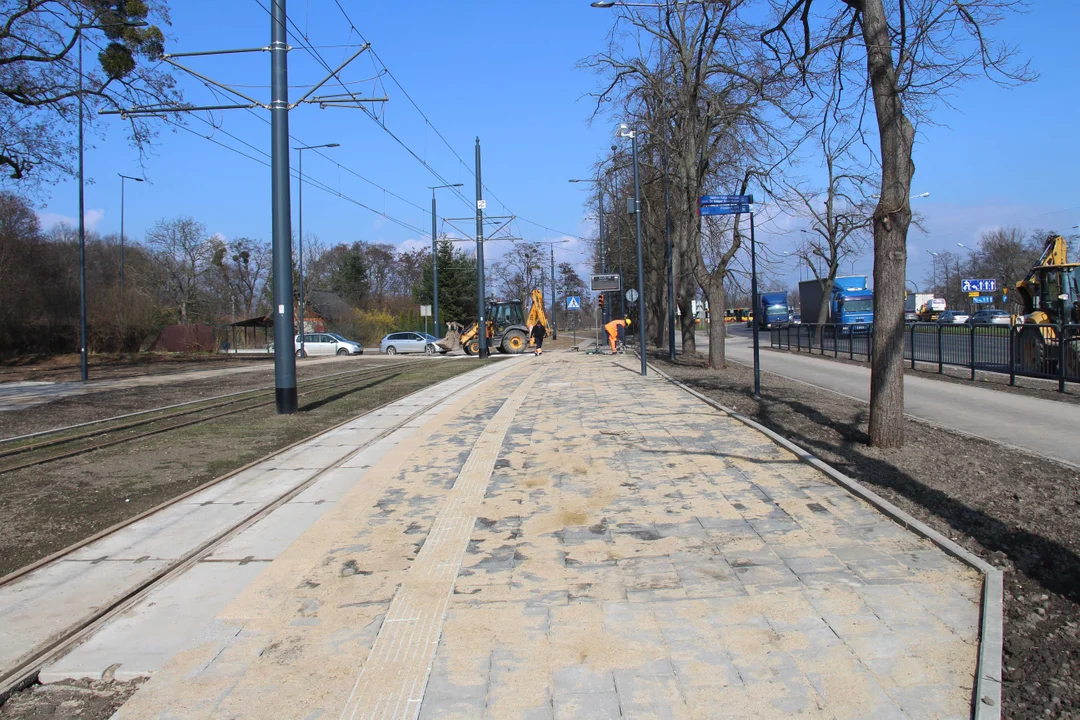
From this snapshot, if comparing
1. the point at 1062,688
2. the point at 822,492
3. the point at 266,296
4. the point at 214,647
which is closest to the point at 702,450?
the point at 822,492

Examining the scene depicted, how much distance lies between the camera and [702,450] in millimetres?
9047

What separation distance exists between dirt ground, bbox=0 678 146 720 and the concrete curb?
3.98 m

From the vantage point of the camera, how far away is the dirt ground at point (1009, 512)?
377 cm

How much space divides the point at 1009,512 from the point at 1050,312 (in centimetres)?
1706

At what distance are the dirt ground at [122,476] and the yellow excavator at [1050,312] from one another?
47.2ft

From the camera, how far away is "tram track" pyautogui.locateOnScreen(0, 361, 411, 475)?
31.8 ft

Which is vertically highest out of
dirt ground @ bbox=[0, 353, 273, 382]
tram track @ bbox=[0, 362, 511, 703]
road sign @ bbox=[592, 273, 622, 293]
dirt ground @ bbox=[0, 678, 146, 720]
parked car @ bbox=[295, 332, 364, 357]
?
road sign @ bbox=[592, 273, 622, 293]

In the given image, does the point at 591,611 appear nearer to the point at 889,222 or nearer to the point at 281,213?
the point at 889,222

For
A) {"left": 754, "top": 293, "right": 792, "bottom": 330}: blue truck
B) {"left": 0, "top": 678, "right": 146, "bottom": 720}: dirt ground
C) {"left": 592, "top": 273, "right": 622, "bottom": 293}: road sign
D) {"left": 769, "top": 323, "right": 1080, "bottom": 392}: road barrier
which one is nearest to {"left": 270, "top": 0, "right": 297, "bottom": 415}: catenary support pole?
{"left": 0, "top": 678, "right": 146, "bottom": 720}: dirt ground

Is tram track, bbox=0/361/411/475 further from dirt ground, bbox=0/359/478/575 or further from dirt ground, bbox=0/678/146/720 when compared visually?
dirt ground, bbox=0/678/146/720

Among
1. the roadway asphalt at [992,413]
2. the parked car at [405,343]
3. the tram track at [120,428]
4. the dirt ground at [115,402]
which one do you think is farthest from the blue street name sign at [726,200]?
the parked car at [405,343]

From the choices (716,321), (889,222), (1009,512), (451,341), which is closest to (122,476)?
(1009,512)

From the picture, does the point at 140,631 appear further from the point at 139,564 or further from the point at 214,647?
the point at 139,564

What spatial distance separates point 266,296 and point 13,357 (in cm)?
4041
